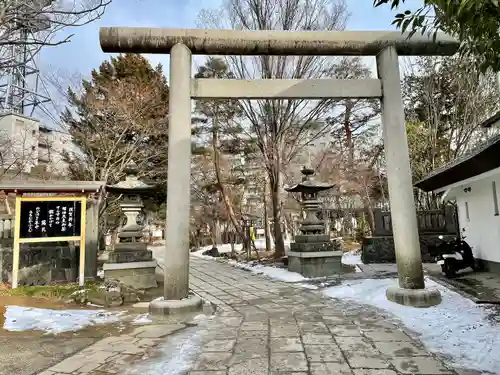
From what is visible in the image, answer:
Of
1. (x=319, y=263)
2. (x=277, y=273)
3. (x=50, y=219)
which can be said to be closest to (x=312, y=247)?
(x=319, y=263)

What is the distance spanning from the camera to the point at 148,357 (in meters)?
3.72

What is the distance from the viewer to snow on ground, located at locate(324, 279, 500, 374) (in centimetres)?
353

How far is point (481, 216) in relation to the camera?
8.97 meters

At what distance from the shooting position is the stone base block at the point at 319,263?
10.4 m

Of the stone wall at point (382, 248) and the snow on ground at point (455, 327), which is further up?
the stone wall at point (382, 248)

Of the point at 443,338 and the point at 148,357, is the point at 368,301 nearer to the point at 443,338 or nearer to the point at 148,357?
the point at 443,338

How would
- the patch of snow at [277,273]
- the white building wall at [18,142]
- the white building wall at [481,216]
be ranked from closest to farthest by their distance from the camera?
the white building wall at [481,216], the patch of snow at [277,273], the white building wall at [18,142]

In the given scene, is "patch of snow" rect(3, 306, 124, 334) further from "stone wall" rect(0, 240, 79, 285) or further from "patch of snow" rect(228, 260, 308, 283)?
"patch of snow" rect(228, 260, 308, 283)

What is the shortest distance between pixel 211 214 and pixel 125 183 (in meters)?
14.7

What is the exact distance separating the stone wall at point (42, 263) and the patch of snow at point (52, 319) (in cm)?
241

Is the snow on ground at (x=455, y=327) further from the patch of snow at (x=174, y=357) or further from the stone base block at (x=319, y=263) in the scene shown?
the stone base block at (x=319, y=263)

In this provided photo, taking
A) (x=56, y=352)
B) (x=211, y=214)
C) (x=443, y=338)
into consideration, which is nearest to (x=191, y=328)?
(x=56, y=352)

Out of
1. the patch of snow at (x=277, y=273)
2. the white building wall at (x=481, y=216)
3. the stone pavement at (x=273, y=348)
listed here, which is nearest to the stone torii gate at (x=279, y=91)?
the stone pavement at (x=273, y=348)

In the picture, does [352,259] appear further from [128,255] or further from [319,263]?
[128,255]
